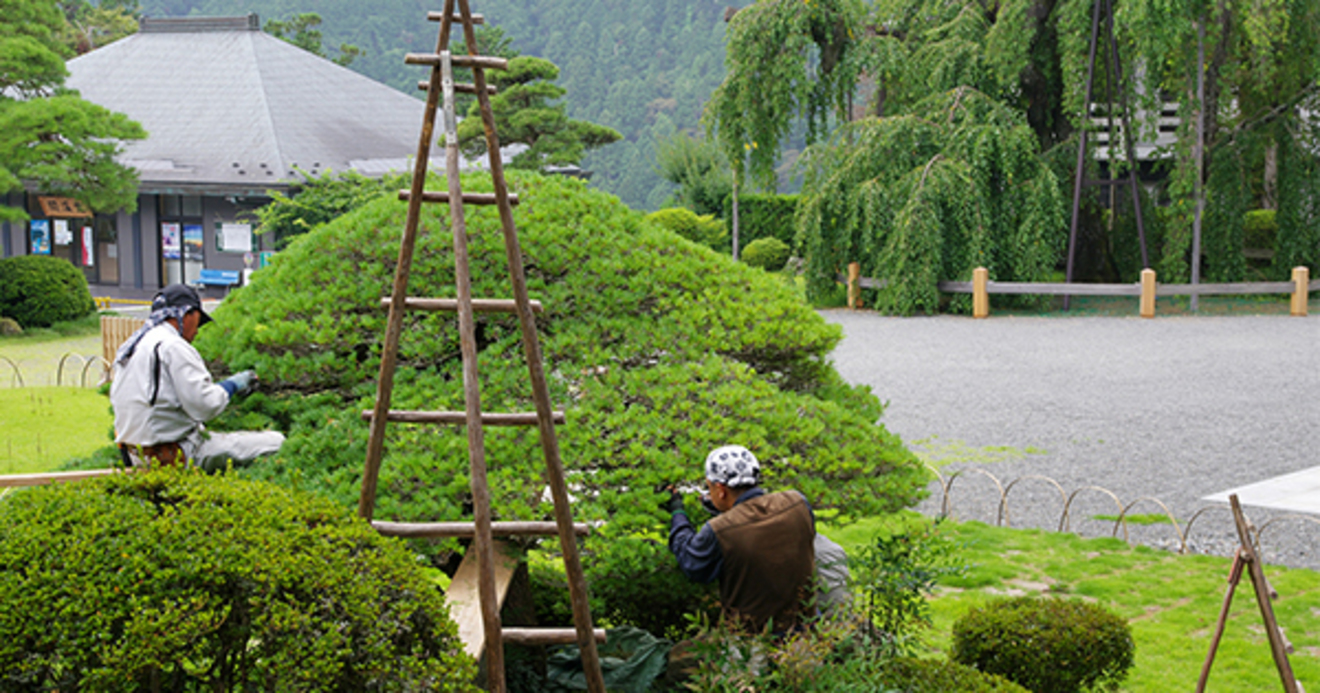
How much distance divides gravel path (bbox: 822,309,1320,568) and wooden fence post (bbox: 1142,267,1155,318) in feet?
1.35

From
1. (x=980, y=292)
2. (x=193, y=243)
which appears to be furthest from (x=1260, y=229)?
(x=193, y=243)

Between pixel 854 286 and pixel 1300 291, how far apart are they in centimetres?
767

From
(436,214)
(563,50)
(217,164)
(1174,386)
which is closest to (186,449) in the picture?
(436,214)

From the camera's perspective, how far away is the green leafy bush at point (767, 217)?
1131 inches

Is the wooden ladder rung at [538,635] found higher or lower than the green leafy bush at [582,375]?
lower

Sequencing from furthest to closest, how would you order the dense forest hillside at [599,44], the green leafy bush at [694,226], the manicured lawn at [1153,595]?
the dense forest hillside at [599,44] → the green leafy bush at [694,226] → the manicured lawn at [1153,595]

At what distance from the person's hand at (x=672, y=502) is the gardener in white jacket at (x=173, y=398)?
5.22ft

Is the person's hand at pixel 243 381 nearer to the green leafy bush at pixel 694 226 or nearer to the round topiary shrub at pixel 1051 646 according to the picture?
the round topiary shrub at pixel 1051 646

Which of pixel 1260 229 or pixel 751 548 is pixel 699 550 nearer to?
pixel 751 548

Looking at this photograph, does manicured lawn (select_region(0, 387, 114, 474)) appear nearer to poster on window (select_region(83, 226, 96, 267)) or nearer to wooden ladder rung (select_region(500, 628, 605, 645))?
wooden ladder rung (select_region(500, 628, 605, 645))

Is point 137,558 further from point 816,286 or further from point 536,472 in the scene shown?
point 816,286

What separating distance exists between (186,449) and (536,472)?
157 centimetres

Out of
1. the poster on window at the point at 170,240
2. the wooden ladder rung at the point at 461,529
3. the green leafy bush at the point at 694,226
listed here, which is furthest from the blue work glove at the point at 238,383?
the poster on window at the point at 170,240

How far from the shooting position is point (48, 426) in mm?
10305
